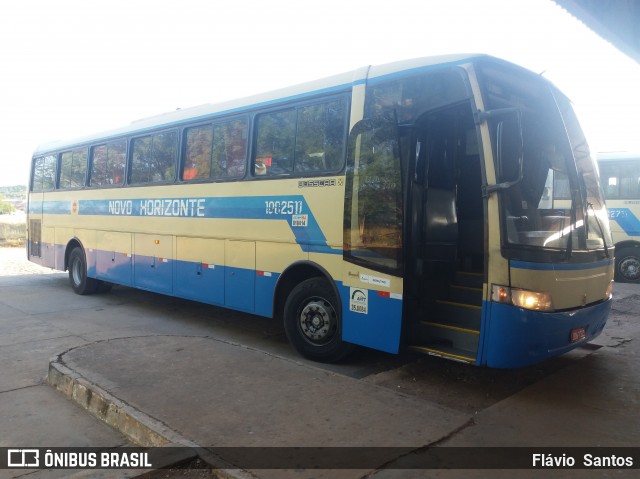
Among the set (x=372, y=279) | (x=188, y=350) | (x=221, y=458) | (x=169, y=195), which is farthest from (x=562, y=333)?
(x=169, y=195)

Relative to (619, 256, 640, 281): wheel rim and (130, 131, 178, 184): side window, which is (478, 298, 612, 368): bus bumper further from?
(619, 256, 640, 281): wheel rim

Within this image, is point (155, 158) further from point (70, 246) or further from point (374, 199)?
point (374, 199)

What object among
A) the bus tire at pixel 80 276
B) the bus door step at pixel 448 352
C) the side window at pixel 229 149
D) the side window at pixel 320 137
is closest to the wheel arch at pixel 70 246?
the bus tire at pixel 80 276

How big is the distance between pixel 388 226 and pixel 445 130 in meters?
1.44

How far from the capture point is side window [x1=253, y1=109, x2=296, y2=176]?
6359mm

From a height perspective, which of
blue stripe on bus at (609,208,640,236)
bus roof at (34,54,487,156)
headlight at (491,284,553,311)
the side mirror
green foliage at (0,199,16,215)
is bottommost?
headlight at (491,284,553,311)

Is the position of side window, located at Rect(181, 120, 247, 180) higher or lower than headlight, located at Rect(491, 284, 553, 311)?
higher

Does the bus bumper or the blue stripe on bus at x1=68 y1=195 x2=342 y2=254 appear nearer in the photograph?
the bus bumper

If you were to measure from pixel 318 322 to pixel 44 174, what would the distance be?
9631 millimetres

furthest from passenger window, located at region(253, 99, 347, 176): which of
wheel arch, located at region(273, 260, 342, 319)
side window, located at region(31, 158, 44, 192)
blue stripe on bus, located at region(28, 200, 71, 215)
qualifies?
side window, located at region(31, 158, 44, 192)

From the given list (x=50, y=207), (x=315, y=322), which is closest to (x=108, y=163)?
(x=50, y=207)

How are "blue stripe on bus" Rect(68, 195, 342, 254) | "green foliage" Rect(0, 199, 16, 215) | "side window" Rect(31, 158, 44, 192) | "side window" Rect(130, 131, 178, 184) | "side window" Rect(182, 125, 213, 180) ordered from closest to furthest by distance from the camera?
"blue stripe on bus" Rect(68, 195, 342, 254) → "side window" Rect(182, 125, 213, 180) → "side window" Rect(130, 131, 178, 184) → "side window" Rect(31, 158, 44, 192) → "green foliage" Rect(0, 199, 16, 215)

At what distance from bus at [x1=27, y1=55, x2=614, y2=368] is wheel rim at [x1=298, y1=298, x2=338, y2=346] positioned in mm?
20

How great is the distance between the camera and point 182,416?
13.8 feet
